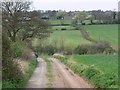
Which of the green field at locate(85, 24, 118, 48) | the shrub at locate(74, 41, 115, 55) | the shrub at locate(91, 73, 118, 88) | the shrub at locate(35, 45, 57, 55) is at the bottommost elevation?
the shrub at locate(35, 45, 57, 55)

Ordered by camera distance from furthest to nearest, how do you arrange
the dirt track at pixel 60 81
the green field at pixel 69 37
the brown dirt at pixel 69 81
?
1. the green field at pixel 69 37
2. the dirt track at pixel 60 81
3. the brown dirt at pixel 69 81

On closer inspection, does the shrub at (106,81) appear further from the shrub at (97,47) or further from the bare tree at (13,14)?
the shrub at (97,47)

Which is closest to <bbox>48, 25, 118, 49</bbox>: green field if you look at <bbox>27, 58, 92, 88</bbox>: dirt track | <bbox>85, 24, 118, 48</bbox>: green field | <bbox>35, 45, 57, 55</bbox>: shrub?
<bbox>85, 24, 118, 48</bbox>: green field

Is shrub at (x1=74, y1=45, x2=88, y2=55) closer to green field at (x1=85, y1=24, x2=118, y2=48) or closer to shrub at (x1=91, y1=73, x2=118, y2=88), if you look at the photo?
green field at (x1=85, y1=24, x2=118, y2=48)

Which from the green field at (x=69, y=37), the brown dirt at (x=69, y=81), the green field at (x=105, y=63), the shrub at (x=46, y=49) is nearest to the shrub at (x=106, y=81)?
the brown dirt at (x=69, y=81)

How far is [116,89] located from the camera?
16828mm

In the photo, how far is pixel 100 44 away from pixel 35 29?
3330cm

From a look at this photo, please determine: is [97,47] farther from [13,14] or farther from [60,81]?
[60,81]

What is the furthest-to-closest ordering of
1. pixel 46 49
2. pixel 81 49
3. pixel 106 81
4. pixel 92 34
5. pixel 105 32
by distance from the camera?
pixel 46 49, pixel 105 32, pixel 92 34, pixel 81 49, pixel 106 81

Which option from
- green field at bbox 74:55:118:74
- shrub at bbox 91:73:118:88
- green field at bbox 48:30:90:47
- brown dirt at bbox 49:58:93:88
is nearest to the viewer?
shrub at bbox 91:73:118:88

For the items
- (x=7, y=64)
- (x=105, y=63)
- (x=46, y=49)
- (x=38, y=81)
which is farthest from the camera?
(x=46, y=49)

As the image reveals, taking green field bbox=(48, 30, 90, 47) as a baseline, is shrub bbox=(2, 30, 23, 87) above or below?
above

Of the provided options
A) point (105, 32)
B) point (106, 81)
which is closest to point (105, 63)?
point (106, 81)

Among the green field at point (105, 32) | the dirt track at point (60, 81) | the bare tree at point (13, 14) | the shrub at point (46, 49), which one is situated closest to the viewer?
the dirt track at point (60, 81)
